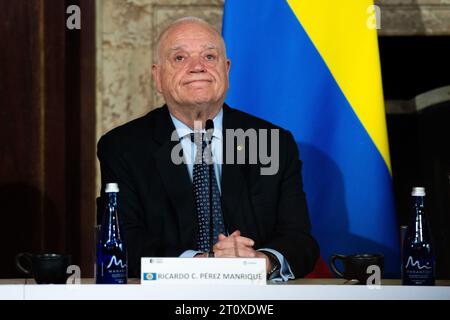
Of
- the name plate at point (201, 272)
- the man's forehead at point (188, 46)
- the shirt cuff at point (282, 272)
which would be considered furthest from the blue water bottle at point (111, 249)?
the man's forehead at point (188, 46)

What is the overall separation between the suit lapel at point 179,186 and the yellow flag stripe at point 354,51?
837 mm

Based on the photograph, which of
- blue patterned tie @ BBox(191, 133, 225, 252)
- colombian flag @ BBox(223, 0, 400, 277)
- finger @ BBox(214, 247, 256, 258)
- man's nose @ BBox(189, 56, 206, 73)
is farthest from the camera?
colombian flag @ BBox(223, 0, 400, 277)

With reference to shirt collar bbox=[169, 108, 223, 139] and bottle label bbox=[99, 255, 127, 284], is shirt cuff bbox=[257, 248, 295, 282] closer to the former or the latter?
bottle label bbox=[99, 255, 127, 284]

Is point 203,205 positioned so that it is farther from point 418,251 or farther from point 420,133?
point 420,133

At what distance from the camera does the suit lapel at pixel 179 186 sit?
8.91 feet

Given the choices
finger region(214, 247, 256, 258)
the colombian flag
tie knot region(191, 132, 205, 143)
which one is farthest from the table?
the colombian flag

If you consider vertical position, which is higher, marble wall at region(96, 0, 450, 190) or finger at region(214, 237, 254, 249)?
marble wall at region(96, 0, 450, 190)

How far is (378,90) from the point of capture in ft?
11.0

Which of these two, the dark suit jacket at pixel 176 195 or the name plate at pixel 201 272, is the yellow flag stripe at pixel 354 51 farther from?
the name plate at pixel 201 272

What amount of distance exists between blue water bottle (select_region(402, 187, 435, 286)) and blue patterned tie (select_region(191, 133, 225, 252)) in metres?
0.64

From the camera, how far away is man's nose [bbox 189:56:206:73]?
284cm

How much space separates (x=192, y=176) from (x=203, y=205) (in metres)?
0.12

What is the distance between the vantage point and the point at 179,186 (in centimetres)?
276
